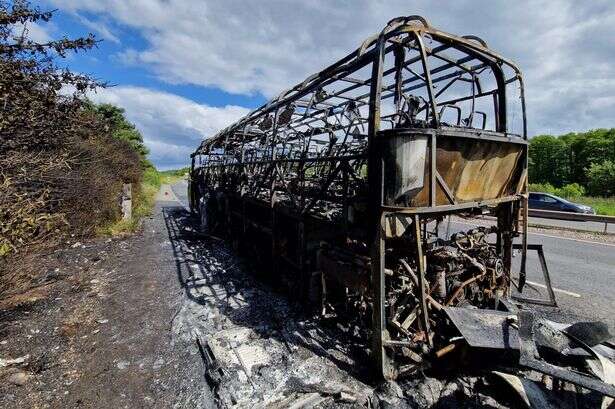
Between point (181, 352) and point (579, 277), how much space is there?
8121mm

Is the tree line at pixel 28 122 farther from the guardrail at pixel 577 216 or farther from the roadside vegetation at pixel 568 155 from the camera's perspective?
the roadside vegetation at pixel 568 155

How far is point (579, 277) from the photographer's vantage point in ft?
23.7

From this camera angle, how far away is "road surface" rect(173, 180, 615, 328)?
553 cm

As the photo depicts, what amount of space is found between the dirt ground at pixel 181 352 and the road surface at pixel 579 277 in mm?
3324

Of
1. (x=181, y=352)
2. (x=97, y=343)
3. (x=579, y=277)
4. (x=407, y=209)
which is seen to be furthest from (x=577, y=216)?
(x=97, y=343)

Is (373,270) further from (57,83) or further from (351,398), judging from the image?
(57,83)

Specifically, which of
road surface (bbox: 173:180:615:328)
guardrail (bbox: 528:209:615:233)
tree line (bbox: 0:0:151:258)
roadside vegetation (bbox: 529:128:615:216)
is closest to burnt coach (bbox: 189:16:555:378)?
road surface (bbox: 173:180:615:328)

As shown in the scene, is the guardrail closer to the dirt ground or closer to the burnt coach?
the burnt coach

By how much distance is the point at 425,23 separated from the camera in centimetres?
380

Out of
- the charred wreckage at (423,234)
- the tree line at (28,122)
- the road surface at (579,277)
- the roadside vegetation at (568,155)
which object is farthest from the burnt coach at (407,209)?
the roadside vegetation at (568,155)

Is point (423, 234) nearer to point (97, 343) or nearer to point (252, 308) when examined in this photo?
point (252, 308)

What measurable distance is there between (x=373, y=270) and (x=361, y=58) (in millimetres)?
2493

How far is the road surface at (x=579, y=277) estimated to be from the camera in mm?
5530

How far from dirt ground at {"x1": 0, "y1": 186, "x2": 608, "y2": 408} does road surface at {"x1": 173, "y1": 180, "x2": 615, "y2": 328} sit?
3.32 metres
